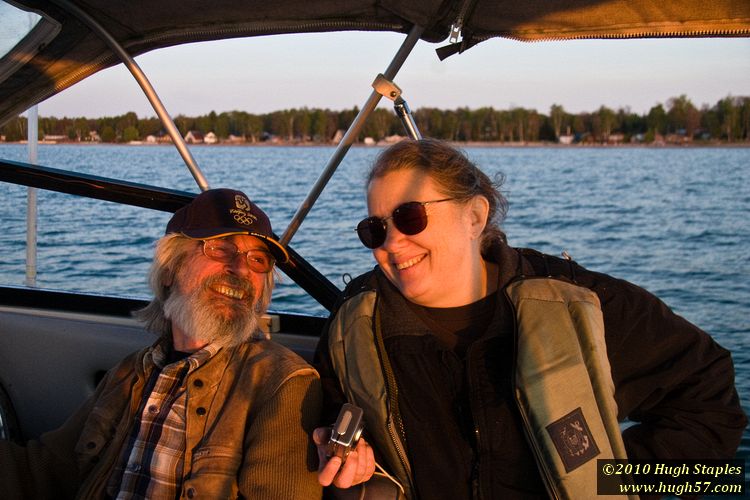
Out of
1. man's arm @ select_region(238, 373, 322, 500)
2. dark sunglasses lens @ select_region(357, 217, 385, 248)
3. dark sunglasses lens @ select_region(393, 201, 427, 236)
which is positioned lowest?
man's arm @ select_region(238, 373, 322, 500)

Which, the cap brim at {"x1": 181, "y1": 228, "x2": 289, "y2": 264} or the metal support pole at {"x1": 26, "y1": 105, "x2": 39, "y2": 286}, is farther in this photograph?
the metal support pole at {"x1": 26, "y1": 105, "x2": 39, "y2": 286}

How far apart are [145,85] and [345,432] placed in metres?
1.87

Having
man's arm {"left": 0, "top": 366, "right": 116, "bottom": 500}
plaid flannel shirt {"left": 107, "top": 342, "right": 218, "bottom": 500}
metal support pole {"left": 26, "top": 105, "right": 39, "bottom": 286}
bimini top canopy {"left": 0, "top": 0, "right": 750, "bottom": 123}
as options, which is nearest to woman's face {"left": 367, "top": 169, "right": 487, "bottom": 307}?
plaid flannel shirt {"left": 107, "top": 342, "right": 218, "bottom": 500}

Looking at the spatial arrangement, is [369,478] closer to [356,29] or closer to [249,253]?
[249,253]

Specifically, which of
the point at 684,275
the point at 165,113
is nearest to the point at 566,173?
the point at 684,275

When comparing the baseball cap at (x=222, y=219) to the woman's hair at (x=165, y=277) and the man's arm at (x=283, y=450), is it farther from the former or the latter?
the man's arm at (x=283, y=450)

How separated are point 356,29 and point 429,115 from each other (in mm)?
27877

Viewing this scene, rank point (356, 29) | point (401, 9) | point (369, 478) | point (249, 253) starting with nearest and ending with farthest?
point (369, 478)
point (249, 253)
point (401, 9)
point (356, 29)

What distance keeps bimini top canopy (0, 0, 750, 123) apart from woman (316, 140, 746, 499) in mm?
712

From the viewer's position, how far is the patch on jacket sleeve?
6.64 feet

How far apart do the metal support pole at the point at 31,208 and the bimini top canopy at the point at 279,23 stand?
507mm

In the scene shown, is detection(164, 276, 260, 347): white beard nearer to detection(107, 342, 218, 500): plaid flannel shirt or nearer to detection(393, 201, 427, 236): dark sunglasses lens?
detection(107, 342, 218, 500): plaid flannel shirt

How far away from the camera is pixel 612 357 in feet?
7.15

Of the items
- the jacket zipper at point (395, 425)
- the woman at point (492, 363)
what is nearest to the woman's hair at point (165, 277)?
the woman at point (492, 363)
